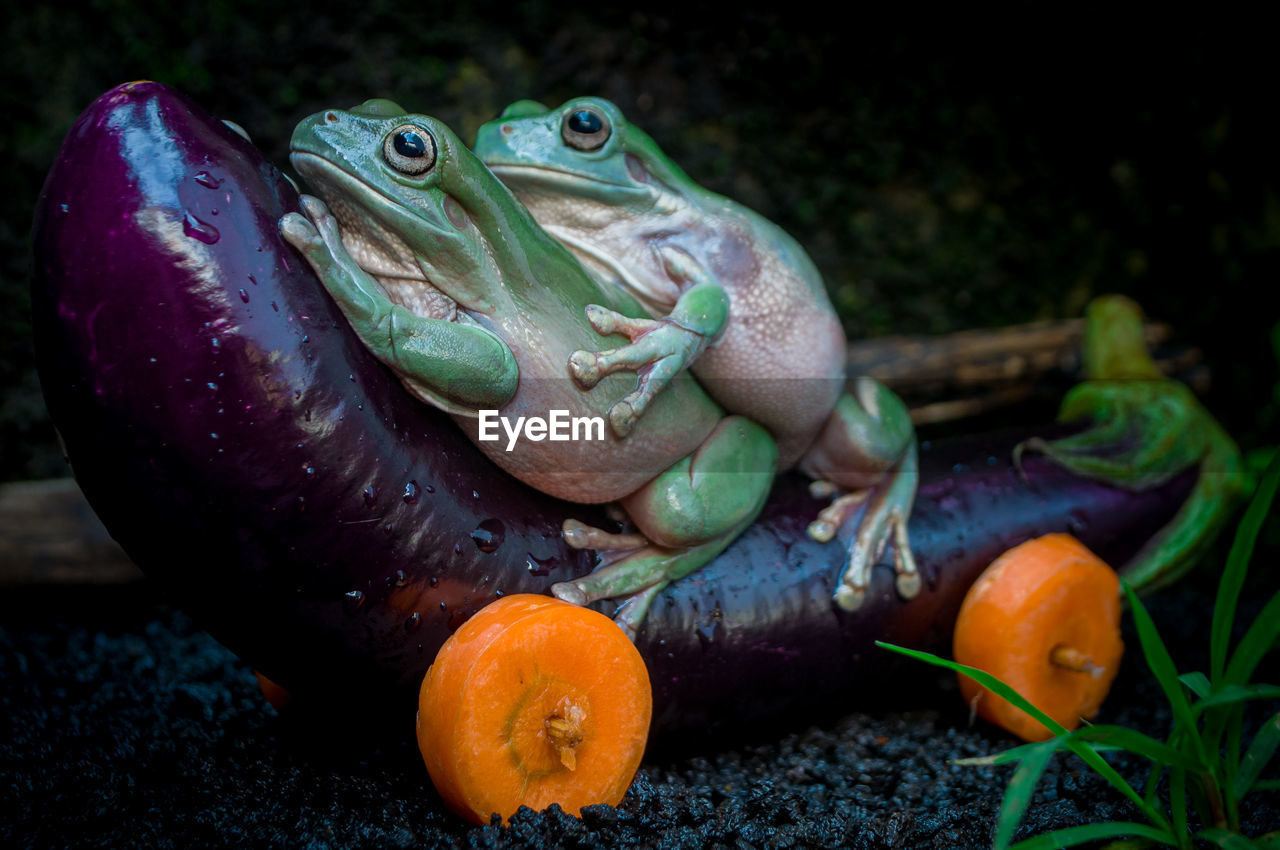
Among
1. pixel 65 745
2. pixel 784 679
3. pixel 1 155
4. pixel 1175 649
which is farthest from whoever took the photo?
pixel 1 155

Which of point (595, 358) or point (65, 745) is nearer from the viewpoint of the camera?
point (595, 358)

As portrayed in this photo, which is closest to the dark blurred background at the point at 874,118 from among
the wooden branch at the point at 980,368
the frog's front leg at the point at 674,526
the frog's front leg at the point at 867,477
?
the wooden branch at the point at 980,368

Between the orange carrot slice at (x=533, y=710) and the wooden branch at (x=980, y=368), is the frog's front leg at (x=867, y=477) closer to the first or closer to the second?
the orange carrot slice at (x=533, y=710)

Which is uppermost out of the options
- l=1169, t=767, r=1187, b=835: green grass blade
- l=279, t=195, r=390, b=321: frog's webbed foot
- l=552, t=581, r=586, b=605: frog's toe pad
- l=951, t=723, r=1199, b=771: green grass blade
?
l=279, t=195, r=390, b=321: frog's webbed foot

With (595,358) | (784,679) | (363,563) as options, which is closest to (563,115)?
(595,358)

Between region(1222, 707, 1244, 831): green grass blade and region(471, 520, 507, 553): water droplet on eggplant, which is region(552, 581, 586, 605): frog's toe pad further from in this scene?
region(1222, 707, 1244, 831): green grass blade

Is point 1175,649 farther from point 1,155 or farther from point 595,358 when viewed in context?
point 1,155

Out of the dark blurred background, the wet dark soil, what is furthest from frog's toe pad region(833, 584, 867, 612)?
the dark blurred background
